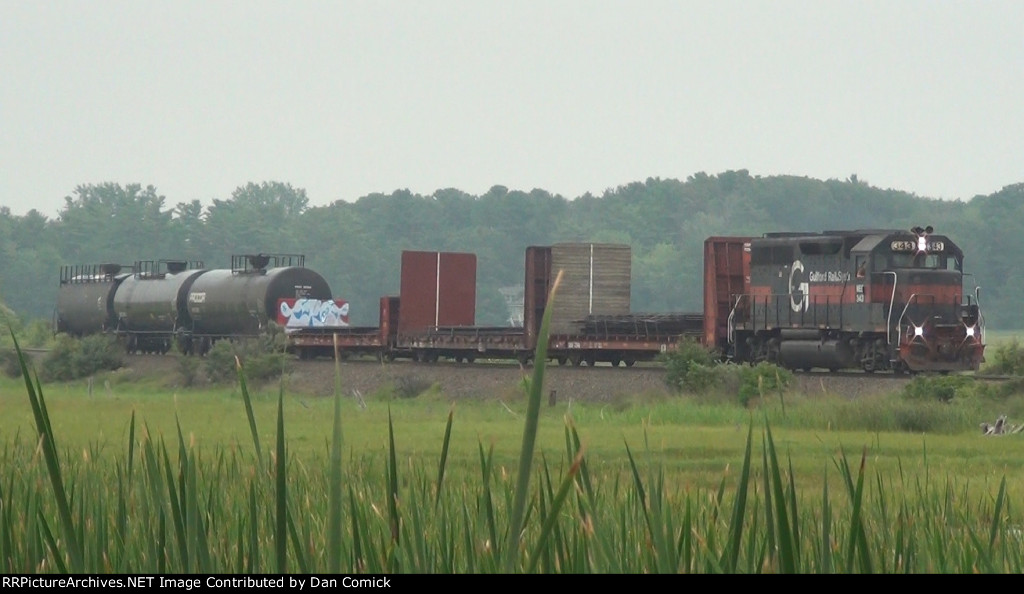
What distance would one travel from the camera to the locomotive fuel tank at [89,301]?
56.4 m

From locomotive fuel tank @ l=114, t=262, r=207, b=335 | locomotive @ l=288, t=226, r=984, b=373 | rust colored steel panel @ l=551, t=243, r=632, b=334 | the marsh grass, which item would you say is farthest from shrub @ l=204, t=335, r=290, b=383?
the marsh grass

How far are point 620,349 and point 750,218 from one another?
415 feet

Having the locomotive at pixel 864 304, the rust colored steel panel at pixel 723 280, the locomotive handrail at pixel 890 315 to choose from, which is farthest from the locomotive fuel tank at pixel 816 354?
the rust colored steel panel at pixel 723 280

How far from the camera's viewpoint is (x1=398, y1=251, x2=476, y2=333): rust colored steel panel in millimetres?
45750

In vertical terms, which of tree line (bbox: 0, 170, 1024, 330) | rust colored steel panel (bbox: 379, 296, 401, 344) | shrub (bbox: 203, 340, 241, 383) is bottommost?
shrub (bbox: 203, 340, 241, 383)

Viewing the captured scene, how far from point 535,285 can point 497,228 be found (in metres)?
Answer: 118

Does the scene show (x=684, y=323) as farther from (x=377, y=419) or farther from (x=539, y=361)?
(x=539, y=361)

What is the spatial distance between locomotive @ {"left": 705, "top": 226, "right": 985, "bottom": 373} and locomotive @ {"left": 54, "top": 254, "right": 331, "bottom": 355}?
19017 millimetres

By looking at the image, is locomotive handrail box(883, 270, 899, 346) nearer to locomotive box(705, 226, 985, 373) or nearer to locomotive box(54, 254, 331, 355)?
locomotive box(705, 226, 985, 373)

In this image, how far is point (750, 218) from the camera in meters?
162

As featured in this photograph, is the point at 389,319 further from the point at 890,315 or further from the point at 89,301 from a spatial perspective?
the point at 890,315

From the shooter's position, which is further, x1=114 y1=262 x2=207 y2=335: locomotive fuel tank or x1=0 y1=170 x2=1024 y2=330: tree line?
x1=0 y1=170 x2=1024 y2=330: tree line

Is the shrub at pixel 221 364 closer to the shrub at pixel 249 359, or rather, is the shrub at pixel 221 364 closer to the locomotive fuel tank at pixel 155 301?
the shrub at pixel 249 359

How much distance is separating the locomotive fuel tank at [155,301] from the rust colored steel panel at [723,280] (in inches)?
904
